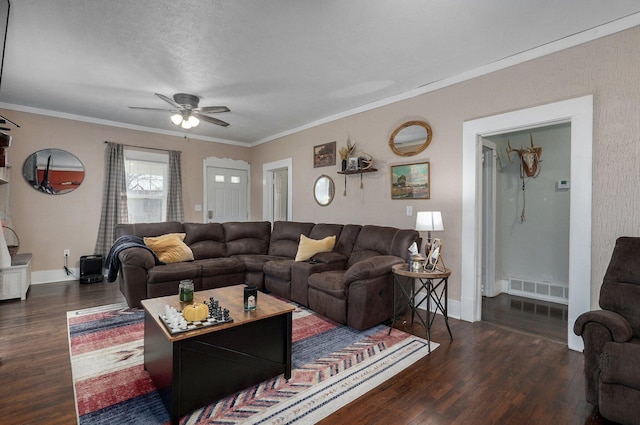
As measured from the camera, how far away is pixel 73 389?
2.01 m

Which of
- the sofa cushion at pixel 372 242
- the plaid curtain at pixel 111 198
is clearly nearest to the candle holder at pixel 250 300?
the sofa cushion at pixel 372 242

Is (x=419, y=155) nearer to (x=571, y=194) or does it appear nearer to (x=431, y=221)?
(x=431, y=221)

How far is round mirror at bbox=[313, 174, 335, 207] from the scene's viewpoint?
498cm

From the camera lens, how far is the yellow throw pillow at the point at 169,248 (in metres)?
4.02

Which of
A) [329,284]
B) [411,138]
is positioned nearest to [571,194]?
[411,138]

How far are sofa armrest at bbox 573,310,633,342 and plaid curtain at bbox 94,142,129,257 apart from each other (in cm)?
591

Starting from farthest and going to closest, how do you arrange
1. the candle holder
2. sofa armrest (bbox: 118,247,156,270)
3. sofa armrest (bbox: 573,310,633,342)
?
sofa armrest (bbox: 118,247,156,270)
the candle holder
sofa armrest (bbox: 573,310,633,342)

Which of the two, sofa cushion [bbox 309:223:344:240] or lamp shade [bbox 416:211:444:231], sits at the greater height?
lamp shade [bbox 416:211:444:231]

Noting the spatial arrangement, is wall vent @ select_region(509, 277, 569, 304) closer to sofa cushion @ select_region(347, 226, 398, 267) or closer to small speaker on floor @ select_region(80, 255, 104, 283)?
sofa cushion @ select_region(347, 226, 398, 267)

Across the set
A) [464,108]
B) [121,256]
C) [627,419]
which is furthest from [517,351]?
[121,256]

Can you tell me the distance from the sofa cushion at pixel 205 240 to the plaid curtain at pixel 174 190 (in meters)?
1.31

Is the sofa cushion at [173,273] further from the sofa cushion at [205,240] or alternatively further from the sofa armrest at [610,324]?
the sofa armrest at [610,324]

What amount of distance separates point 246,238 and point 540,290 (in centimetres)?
432

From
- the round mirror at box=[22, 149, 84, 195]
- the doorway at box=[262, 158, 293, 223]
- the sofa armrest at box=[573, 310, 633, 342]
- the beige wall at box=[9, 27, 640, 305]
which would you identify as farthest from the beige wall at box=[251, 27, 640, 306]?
the round mirror at box=[22, 149, 84, 195]
